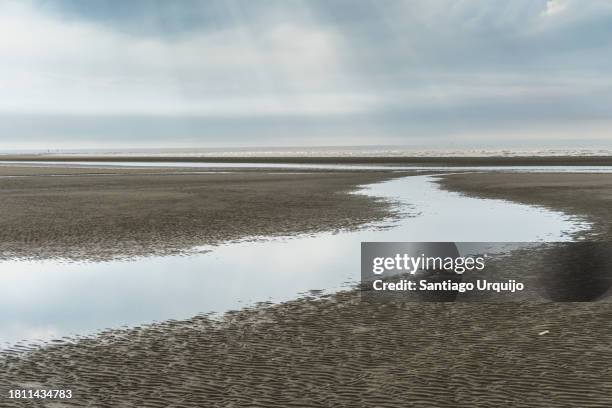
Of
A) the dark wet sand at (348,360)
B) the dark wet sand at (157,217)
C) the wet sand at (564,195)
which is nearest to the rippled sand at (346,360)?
the dark wet sand at (348,360)

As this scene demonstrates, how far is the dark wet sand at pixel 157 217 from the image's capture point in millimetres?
20828

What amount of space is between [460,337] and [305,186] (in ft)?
124

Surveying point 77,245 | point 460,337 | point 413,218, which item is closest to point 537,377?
point 460,337

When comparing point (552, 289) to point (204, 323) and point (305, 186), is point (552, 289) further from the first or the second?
point (305, 186)

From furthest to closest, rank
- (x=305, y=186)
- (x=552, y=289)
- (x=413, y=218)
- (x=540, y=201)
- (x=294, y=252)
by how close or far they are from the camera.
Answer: (x=305, y=186) < (x=540, y=201) < (x=413, y=218) < (x=294, y=252) < (x=552, y=289)

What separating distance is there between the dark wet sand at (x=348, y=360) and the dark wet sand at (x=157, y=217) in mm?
8968

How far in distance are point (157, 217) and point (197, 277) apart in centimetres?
1293

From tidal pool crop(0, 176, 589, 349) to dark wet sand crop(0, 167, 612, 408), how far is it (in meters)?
1.25

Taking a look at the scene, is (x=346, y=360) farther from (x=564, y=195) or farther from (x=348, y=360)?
(x=564, y=195)

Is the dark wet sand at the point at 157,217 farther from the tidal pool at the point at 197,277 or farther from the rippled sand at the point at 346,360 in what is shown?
the rippled sand at the point at 346,360

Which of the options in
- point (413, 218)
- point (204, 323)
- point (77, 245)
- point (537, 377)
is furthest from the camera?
point (413, 218)

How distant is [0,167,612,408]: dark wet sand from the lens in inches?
309

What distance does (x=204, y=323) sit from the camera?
11.5 meters

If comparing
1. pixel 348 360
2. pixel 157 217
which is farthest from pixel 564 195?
pixel 348 360
